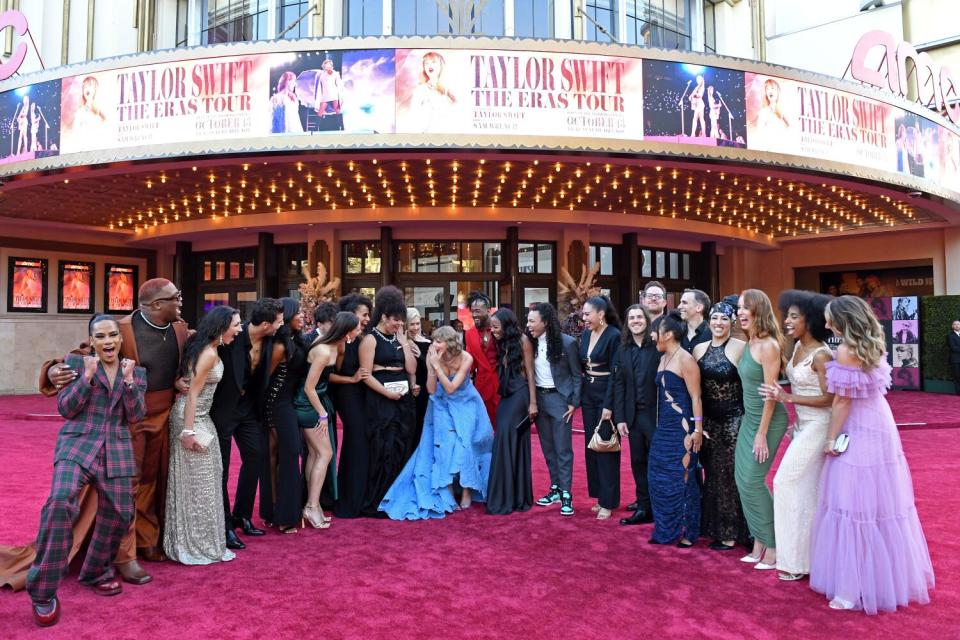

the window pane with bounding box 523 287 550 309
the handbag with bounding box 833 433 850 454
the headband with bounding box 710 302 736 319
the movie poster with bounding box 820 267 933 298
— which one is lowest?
the handbag with bounding box 833 433 850 454

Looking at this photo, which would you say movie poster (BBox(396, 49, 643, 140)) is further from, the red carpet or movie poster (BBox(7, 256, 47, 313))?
movie poster (BBox(7, 256, 47, 313))

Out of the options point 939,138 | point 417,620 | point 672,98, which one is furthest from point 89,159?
point 939,138

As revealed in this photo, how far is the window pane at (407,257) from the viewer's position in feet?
54.2

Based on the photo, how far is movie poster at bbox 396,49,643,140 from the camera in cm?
1011

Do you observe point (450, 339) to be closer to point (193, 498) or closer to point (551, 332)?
point (551, 332)

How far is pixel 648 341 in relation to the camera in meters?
5.17

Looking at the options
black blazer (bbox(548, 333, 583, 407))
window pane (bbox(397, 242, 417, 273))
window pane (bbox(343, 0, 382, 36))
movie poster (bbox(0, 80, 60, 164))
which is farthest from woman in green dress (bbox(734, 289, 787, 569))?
window pane (bbox(343, 0, 382, 36))

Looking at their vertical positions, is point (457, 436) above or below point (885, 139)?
below

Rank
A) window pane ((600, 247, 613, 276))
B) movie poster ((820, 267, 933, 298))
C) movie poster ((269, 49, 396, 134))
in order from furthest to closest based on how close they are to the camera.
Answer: movie poster ((820, 267, 933, 298)), window pane ((600, 247, 613, 276)), movie poster ((269, 49, 396, 134))

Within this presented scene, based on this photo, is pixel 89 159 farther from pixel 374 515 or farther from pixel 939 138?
pixel 939 138

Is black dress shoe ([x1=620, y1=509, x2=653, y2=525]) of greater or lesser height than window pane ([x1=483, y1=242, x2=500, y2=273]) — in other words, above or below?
below

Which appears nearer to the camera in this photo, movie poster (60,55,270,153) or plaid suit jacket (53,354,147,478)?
plaid suit jacket (53,354,147,478)

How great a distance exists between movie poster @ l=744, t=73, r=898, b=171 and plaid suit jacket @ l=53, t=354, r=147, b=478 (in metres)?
10.2

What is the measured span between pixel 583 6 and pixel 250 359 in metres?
14.9
